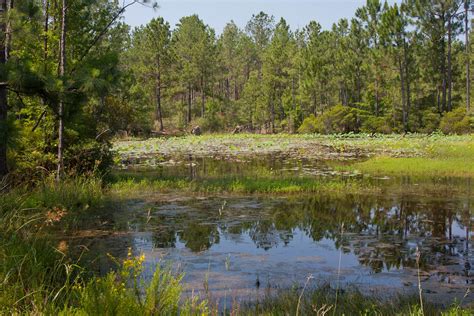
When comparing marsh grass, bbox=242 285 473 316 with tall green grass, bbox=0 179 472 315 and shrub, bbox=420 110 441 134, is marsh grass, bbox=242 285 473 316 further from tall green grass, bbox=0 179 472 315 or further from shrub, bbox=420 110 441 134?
shrub, bbox=420 110 441 134

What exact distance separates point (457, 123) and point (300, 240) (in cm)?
3763

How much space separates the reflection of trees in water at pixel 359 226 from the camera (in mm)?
8547

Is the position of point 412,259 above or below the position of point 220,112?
below

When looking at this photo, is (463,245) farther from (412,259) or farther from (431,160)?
(431,160)

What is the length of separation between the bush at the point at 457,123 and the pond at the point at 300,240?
29.0 m

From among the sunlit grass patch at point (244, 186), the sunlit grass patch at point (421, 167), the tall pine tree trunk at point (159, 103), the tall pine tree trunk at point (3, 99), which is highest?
the tall pine tree trunk at point (159, 103)

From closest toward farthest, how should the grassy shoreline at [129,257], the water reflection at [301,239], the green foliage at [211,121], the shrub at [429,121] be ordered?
the grassy shoreline at [129,257], the water reflection at [301,239], the shrub at [429,121], the green foliage at [211,121]

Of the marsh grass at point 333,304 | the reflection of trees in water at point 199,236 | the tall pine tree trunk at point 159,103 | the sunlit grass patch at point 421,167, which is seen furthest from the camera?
the tall pine tree trunk at point 159,103

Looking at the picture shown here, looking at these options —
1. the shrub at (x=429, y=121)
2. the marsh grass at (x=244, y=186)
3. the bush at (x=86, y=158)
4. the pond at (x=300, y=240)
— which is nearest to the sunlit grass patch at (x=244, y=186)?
the marsh grass at (x=244, y=186)

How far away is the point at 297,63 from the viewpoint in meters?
61.3

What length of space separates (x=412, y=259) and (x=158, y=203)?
7.16 metres

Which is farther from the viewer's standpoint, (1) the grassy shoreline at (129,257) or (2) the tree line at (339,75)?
(2) the tree line at (339,75)

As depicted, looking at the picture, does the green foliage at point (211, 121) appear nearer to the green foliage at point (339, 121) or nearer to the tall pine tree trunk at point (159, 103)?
the tall pine tree trunk at point (159, 103)

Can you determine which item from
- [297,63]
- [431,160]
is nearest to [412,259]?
[431,160]
